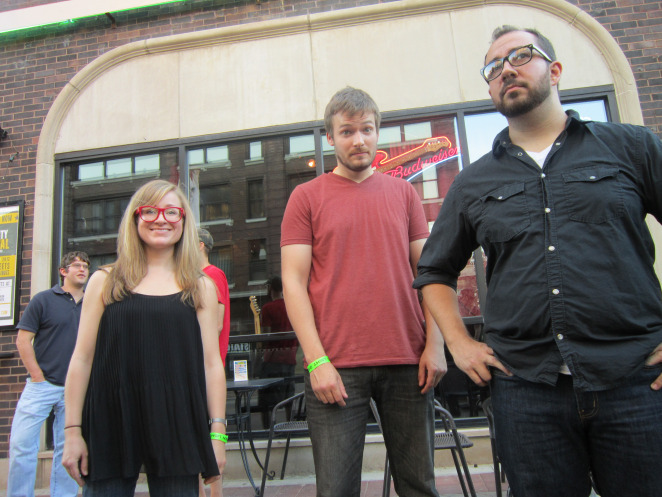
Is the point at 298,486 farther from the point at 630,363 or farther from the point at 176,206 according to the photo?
the point at 630,363

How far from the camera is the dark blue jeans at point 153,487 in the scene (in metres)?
1.78

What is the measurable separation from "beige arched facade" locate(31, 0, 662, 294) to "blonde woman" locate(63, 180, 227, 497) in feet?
12.0

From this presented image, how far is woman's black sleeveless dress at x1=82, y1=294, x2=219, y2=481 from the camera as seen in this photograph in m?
1.79

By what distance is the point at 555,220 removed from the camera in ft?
4.94

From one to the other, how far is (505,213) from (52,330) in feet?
12.9

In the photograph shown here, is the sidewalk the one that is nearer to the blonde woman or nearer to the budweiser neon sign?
the blonde woman

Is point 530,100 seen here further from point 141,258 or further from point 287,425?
point 287,425

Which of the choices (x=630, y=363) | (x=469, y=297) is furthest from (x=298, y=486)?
(x=630, y=363)

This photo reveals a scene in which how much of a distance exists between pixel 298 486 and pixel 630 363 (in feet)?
11.9

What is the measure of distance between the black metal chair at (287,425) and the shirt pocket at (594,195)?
291 cm

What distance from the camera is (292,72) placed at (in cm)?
536

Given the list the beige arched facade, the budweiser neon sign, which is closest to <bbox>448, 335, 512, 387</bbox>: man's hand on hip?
the budweiser neon sign

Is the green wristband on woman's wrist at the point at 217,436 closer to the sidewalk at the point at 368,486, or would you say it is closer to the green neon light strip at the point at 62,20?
the sidewalk at the point at 368,486

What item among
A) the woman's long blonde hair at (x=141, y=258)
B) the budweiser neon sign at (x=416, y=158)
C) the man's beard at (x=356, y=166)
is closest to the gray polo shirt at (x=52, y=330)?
the woman's long blonde hair at (x=141, y=258)
